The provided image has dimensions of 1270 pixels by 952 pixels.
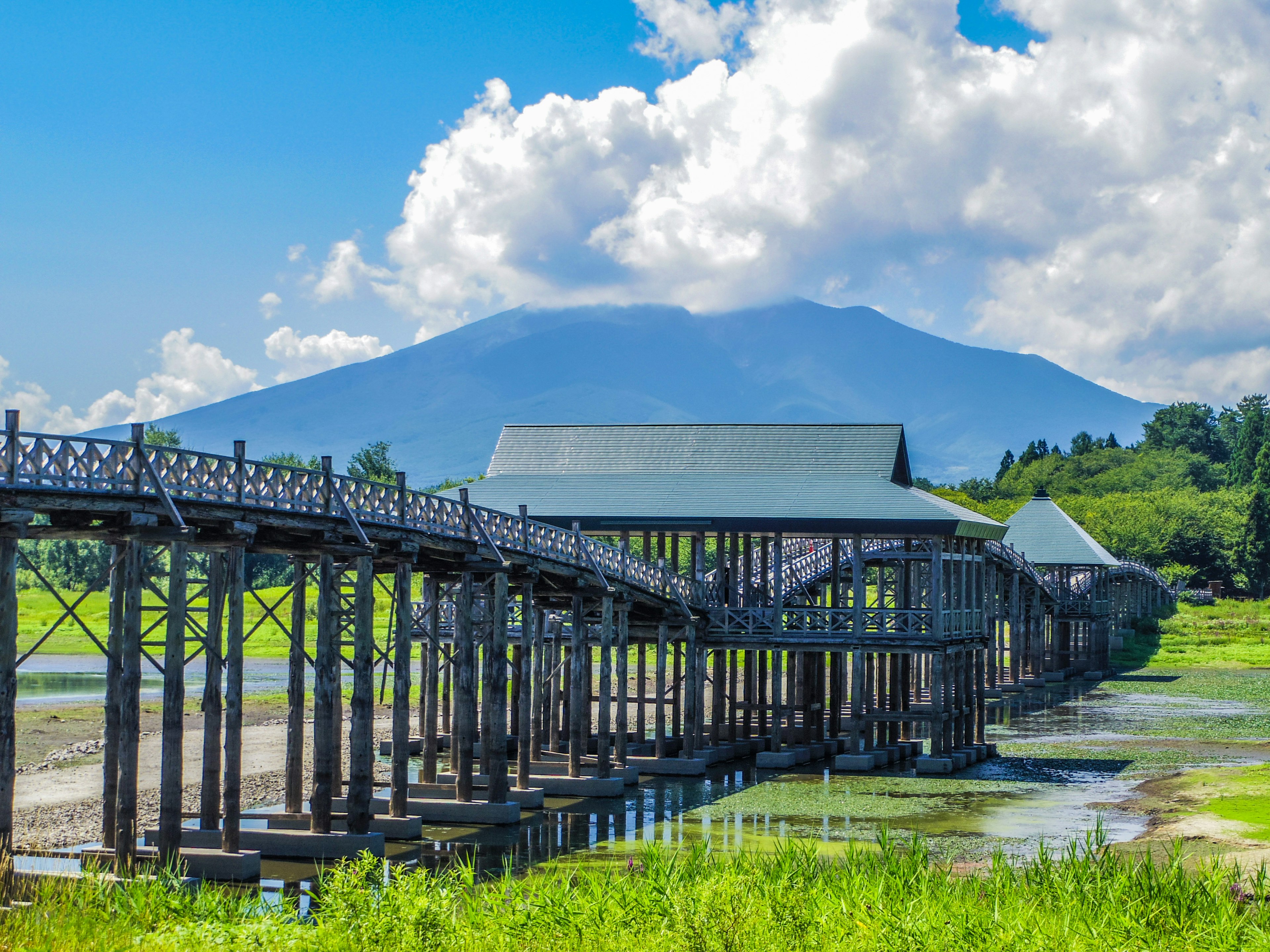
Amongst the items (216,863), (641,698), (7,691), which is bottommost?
(216,863)


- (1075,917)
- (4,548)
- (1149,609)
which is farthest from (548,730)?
(1149,609)

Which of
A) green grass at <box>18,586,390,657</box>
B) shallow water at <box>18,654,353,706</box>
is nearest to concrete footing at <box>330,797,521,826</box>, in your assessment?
shallow water at <box>18,654,353,706</box>

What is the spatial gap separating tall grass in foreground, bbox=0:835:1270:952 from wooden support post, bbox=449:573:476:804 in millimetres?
10213

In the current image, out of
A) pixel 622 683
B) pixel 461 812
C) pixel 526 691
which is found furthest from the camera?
pixel 622 683

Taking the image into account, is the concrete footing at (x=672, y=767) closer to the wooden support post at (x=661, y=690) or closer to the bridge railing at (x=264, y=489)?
the wooden support post at (x=661, y=690)

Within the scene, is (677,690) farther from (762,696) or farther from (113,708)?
(113,708)

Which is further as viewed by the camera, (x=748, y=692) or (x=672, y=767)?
(x=748, y=692)

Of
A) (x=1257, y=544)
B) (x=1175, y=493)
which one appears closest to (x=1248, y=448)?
(x=1175, y=493)

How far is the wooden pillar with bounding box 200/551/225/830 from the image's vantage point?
919 inches

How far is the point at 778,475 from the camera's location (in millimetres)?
Result: 41844

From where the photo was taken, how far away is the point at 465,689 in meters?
28.6

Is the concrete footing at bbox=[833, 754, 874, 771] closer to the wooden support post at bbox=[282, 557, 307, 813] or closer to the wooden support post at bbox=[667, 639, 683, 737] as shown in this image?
the wooden support post at bbox=[667, 639, 683, 737]

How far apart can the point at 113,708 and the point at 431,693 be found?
12378mm

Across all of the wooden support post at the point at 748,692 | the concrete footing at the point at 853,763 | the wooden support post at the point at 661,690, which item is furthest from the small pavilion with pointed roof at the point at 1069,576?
the wooden support post at the point at 661,690
